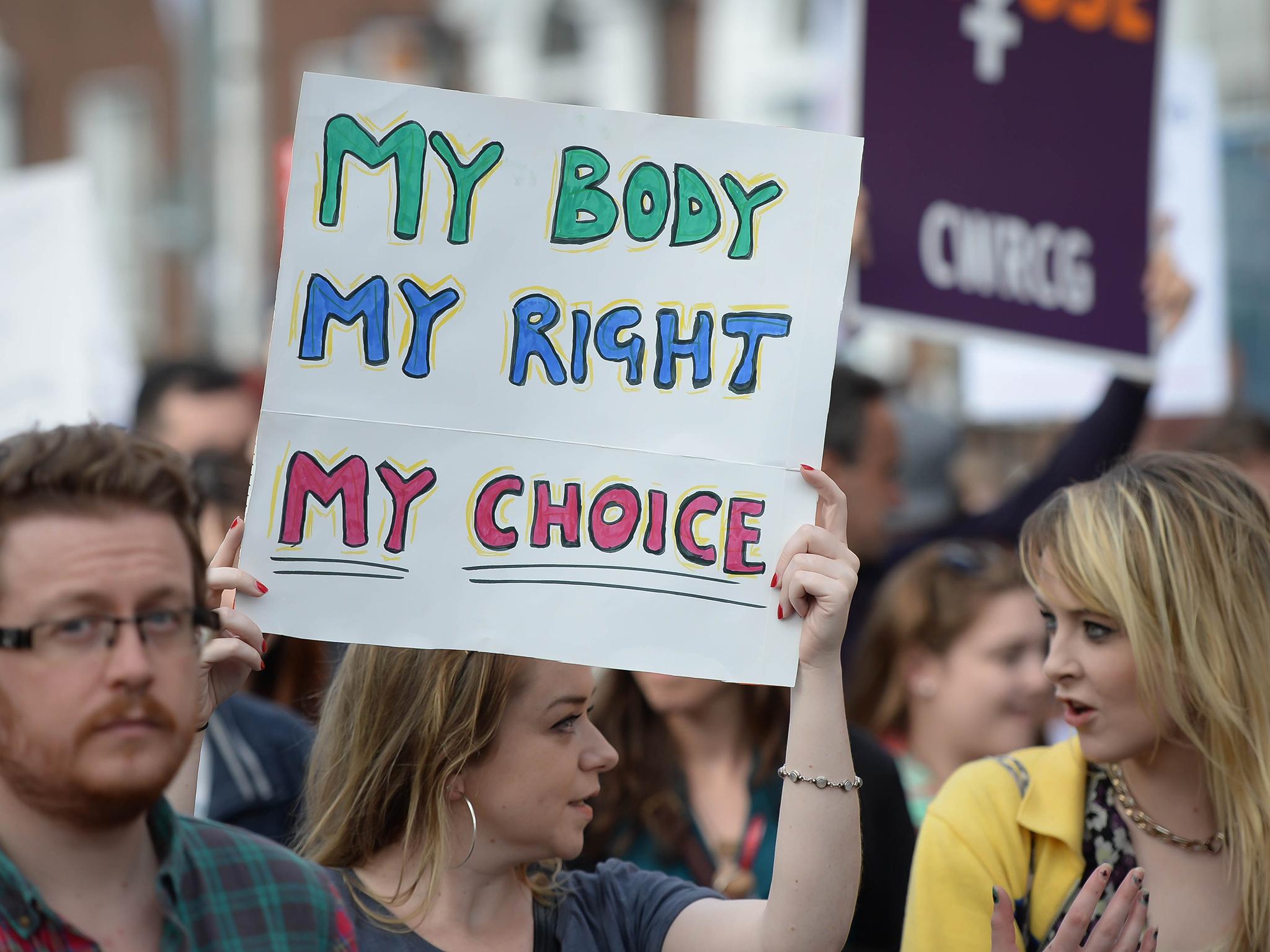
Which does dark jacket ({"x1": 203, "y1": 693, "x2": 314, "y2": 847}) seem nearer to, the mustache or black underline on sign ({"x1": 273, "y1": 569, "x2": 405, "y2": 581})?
black underline on sign ({"x1": 273, "y1": 569, "x2": 405, "y2": 581})

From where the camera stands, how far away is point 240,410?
19.0 ft

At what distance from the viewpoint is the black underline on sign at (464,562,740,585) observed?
224cm

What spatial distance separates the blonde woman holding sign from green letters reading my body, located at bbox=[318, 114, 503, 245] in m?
0.60

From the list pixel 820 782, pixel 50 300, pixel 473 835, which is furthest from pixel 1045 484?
pixel 50 300

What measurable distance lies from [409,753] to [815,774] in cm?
58

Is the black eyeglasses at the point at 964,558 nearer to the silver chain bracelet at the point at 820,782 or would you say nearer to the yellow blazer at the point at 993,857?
the yellow blazer at the point at 993,857

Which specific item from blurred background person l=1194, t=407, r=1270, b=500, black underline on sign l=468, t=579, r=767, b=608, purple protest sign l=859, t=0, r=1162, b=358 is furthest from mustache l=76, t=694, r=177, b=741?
blurred background person l=1194, t=407, r=1270, b=500

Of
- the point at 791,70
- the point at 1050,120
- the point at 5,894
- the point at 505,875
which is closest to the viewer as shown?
the point at 5,894

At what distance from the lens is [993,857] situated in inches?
96.5

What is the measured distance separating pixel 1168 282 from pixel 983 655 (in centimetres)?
102

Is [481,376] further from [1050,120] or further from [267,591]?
[1050,120]

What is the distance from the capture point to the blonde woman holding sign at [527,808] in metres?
2.20

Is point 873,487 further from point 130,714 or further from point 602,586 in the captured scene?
point 130,714

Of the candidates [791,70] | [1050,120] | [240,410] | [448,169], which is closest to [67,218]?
[240,410]
